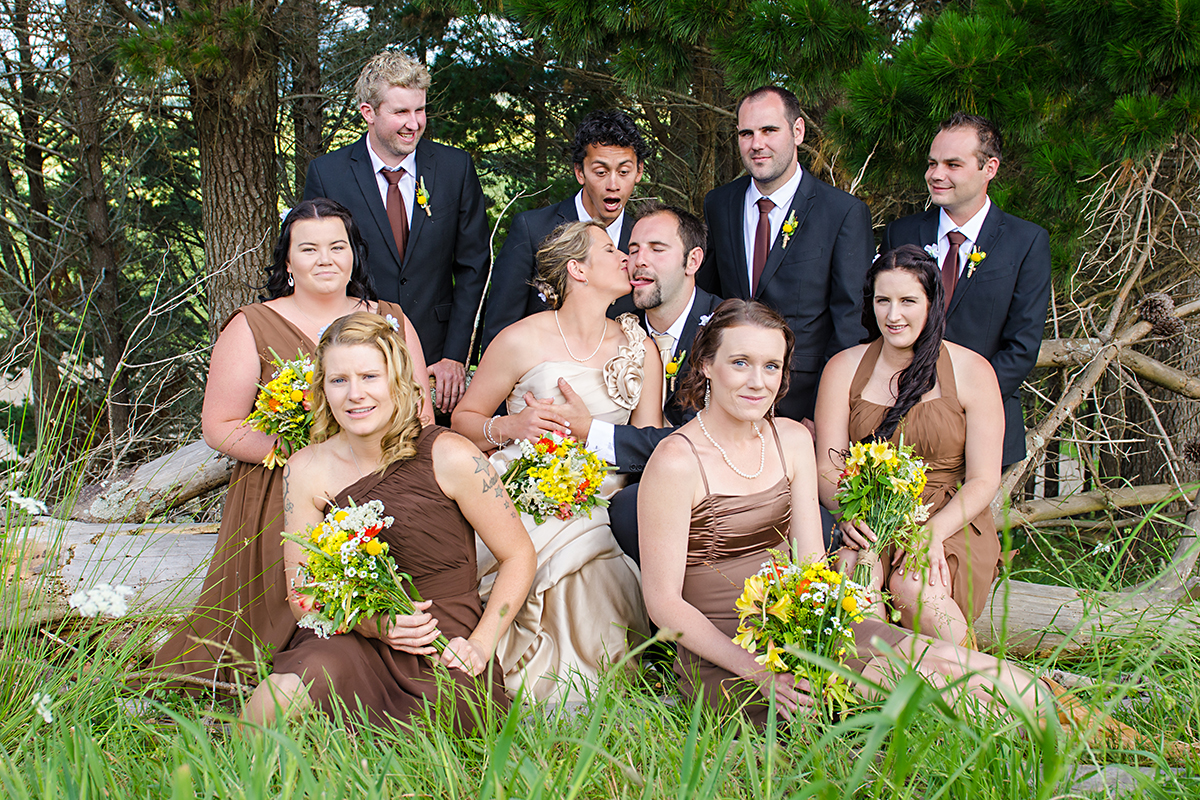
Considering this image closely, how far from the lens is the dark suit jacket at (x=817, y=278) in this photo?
4.03 meters

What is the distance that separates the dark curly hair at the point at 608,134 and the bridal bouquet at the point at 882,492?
6.51 feet

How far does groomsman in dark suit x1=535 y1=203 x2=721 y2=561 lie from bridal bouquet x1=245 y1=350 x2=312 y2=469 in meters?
1.01

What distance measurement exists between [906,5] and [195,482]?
5.25 meters

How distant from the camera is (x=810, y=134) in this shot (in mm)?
6332

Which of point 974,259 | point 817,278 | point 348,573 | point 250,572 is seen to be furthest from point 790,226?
point 250,572

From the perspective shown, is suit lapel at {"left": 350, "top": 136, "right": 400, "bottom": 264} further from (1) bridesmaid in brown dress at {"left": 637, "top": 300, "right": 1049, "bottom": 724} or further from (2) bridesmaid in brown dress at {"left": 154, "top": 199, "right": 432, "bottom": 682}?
(1) bridesmaid in brown dress at {"left": 637, "top": 300, "right": 1049, "bottom": 724}

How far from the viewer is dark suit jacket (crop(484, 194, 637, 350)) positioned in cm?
418

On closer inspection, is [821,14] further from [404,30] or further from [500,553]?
[404,30]

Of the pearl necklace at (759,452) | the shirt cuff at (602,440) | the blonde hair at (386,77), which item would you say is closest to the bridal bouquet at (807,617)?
the pearl necklace at (759,452)

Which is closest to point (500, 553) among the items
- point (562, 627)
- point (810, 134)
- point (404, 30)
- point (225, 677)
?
point (562, 627)

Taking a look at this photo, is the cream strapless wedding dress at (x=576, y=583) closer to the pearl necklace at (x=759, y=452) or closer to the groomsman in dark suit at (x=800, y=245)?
the pearl necklace at (x=759, y=452)

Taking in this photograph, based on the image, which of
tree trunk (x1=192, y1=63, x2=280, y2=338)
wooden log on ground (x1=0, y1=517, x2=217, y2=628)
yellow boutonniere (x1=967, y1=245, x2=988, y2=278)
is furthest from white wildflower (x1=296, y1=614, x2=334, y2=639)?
tree trunk (x1=192, y1=63, x2=280, y2=338)

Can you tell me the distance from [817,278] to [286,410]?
2.36 meters

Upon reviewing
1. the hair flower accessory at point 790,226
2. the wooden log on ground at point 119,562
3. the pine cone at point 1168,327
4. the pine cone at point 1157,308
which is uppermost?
the hair flower accessory at point 790,226
